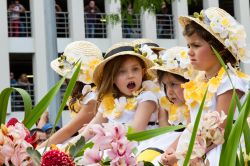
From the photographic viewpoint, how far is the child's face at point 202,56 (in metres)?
3.23

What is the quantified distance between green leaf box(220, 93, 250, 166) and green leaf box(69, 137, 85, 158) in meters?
0.33

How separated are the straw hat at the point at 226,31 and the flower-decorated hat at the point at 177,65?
1.38 ft

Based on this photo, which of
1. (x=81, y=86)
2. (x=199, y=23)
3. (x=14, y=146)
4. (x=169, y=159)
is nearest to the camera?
(x=14, y=146)

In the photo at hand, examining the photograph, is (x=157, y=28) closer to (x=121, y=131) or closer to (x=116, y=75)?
(x=116, y=75)

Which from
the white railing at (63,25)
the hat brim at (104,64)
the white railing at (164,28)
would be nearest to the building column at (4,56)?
the white railing at (63,25)

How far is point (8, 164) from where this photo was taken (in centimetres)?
164

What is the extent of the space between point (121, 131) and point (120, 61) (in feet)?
7.77

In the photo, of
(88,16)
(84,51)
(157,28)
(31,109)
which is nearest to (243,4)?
(157,28)

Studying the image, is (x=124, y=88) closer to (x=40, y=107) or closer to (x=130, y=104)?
(x=130, y=104)

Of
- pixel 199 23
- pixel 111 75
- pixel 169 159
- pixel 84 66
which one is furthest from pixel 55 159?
pixel 84 66

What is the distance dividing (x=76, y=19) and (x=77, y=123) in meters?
18.8

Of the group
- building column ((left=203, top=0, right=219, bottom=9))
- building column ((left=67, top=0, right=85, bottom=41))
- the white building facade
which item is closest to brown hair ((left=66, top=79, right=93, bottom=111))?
the white building facade

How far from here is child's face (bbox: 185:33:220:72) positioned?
323 centimetres

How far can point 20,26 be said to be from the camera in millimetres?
23219
